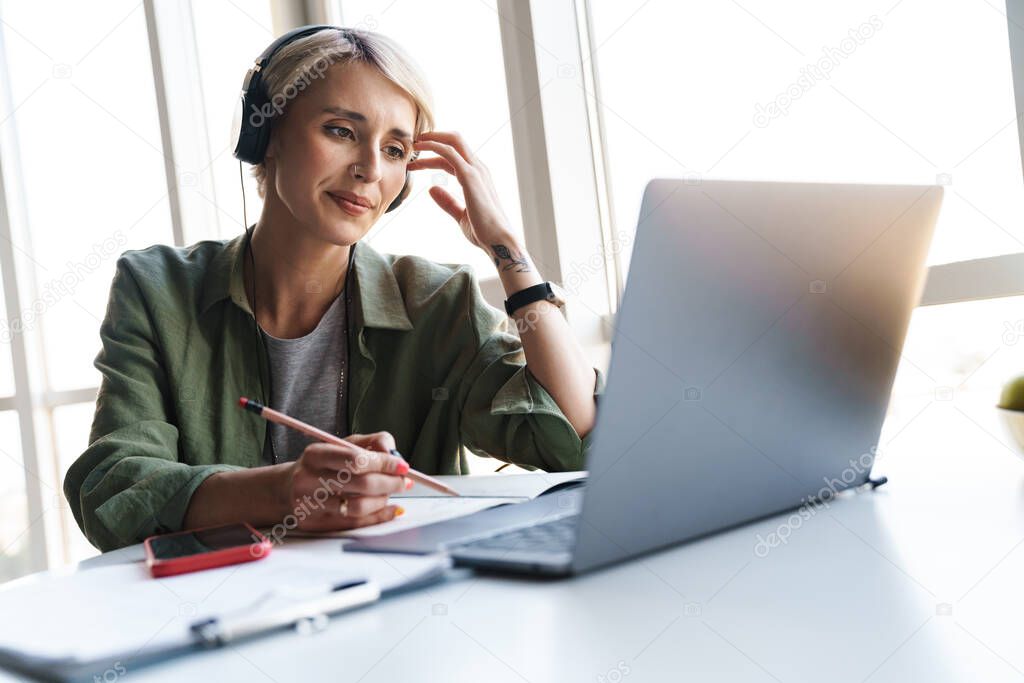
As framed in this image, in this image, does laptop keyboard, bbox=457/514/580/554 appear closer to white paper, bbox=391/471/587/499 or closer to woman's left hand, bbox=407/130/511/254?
white paper, bbox=391/471/587/499

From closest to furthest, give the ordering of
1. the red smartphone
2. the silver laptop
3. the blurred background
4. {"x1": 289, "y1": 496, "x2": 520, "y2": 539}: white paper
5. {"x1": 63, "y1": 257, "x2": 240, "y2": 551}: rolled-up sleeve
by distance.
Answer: the silver laptop < the red smartphone < {"x1": 289, "y1": 496, "x2": 520, "y2": 539}: white paper < {"x1": 63, "y1": 257, "x2": 240, "y2": 551}: rolled-up sleeve < the blurred background

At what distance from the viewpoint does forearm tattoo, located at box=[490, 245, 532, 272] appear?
134 centimetres

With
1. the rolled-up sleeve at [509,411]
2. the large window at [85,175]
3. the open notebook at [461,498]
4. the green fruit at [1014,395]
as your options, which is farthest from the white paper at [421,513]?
the large window at [85,175]

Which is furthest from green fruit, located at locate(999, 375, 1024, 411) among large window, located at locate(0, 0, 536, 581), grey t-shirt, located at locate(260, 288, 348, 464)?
large window, located at locate(0, 0, 536, 581)

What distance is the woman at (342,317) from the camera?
126 centimetres

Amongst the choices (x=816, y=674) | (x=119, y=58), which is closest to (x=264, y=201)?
(x=816, y=674)

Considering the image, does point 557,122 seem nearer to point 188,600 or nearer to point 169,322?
point 169,322

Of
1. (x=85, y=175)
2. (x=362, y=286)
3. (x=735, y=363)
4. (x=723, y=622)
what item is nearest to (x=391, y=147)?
(x=362, y=286)

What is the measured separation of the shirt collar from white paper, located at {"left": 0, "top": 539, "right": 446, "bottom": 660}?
67cm

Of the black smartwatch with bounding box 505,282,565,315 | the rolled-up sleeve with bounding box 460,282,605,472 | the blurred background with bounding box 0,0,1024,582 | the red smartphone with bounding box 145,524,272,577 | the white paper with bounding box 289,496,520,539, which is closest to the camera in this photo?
the red smartphone with bounding box 145,524,272,577

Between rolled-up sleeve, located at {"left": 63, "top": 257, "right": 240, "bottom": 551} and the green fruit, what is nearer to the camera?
the green fruit

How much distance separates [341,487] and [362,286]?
0.66m

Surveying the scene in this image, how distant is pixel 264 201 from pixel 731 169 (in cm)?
88

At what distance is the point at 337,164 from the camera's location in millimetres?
1368
